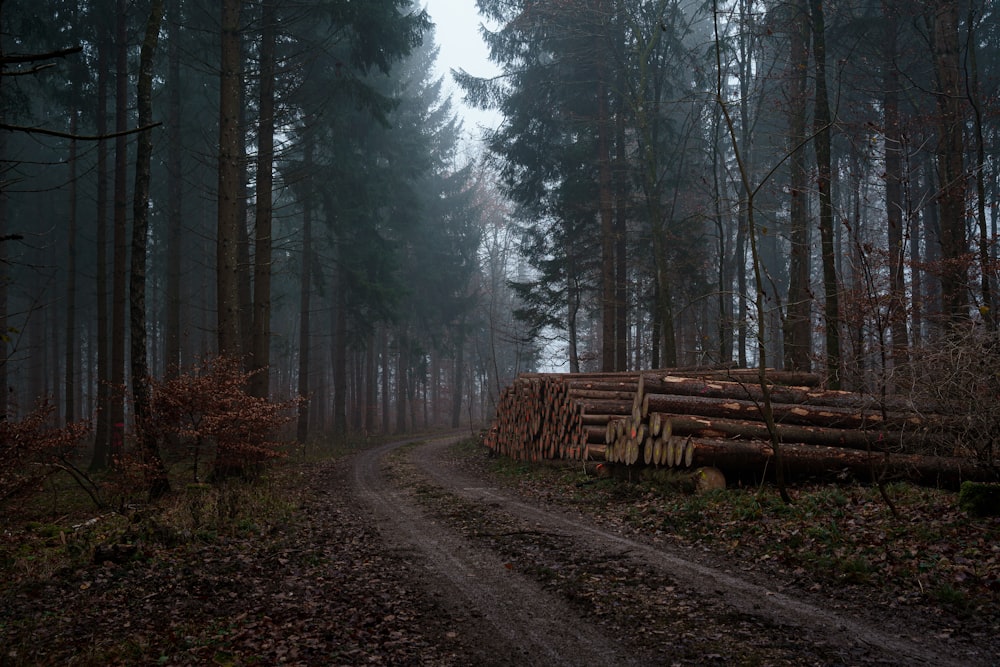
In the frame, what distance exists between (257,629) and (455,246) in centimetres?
3411

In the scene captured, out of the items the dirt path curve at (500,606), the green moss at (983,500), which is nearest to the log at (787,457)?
the green moss at (983,500)

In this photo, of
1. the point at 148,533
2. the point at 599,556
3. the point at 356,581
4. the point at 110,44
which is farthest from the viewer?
the point at 110,44

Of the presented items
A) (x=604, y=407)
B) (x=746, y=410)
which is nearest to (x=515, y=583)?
(x=746, y=410)

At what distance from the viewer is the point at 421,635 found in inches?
193

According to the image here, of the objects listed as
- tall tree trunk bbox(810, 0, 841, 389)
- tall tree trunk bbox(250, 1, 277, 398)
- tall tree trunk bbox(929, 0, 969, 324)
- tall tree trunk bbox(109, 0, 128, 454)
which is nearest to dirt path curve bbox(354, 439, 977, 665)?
tall tree trunk bbox(810, 0, 841, 389)

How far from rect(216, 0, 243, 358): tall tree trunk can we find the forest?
0.06 m

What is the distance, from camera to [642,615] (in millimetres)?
5160

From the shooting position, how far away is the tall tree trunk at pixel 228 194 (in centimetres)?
1268

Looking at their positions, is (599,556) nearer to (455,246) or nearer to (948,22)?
(948,22)

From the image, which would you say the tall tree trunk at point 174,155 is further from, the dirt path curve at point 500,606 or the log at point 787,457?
the log at point 787,457

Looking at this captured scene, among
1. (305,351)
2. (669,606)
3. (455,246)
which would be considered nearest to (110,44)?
(305,351)

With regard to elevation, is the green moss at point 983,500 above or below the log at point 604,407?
below

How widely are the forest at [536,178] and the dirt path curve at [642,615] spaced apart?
3.29 m

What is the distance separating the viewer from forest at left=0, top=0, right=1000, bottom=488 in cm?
1096
